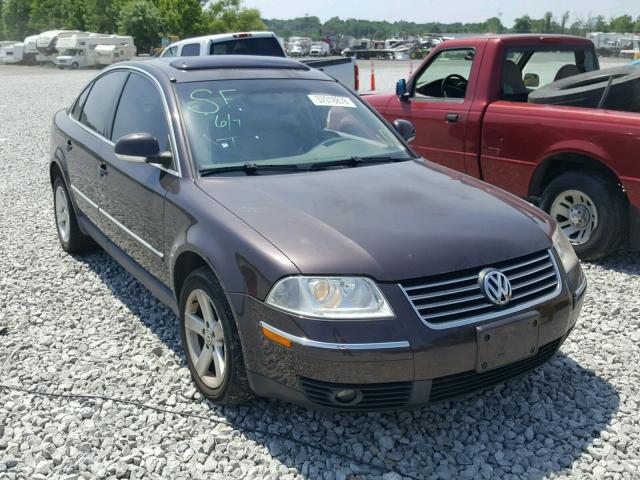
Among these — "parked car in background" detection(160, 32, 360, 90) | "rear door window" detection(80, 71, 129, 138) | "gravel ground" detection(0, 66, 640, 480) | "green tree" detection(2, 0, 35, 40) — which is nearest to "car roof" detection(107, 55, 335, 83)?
"rear door window" detection(80, 71, 129, 138)

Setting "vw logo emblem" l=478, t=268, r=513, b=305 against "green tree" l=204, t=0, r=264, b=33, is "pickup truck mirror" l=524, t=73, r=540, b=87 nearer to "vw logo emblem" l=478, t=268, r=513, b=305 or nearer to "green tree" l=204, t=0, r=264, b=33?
"vw logo emblem" l=478, t=268, r=513, b=305

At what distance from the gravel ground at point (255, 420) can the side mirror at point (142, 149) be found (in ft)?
→ 3.77

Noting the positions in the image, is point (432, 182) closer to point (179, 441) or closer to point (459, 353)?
point (459, 353)

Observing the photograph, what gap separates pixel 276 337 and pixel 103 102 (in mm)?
3017

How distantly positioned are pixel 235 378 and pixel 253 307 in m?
0.43

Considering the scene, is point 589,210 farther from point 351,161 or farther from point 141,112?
point 141,112

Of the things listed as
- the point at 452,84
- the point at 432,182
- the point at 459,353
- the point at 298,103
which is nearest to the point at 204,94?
the point at 298,103

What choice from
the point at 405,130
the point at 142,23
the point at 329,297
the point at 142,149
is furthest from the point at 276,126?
the point at 142,23

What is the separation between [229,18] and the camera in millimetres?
69625

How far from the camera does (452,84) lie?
6988 millimetres

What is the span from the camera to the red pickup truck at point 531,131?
17.7 feet

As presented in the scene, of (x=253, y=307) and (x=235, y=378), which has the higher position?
(x=253, y=307)

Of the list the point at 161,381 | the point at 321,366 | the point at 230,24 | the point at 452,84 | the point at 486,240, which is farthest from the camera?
the point at 230,24

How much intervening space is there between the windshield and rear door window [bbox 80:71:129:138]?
0.96 metres
